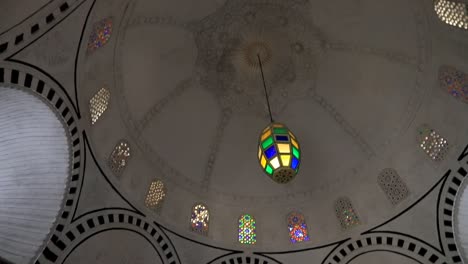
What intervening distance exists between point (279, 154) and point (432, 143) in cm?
490

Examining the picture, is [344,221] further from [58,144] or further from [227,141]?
[58,144]

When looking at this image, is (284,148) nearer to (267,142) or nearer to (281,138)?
(281,138)

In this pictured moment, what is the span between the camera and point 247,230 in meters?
12.6

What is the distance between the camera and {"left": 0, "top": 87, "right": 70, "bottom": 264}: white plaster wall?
8.70 metres

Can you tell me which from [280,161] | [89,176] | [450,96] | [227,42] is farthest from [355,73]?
[89,176]

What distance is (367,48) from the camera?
12.3 meters

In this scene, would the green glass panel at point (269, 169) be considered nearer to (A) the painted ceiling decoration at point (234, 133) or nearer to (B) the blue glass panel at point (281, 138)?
(A) the painted ceiling decoration at point (234, 133)

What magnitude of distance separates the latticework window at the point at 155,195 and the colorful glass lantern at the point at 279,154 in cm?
373

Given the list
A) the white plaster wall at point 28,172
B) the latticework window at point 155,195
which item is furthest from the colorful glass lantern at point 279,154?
the white plaster wall at point 28,172

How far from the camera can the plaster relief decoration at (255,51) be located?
12.5 meters

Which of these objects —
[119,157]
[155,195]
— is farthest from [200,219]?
[119,157]

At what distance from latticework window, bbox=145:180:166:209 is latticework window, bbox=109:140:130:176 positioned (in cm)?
109

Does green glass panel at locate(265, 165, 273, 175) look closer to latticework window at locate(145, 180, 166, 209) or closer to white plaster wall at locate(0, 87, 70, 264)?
latticework window at locate(145, 180, 166, 209)

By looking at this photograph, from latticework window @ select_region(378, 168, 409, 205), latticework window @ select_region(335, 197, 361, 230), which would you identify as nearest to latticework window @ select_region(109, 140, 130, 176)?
latticework window @ select_region(335, 197, 361, 230)
